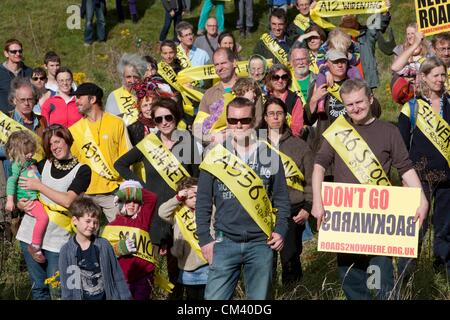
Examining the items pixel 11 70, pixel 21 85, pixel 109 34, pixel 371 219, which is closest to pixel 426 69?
pixel 371 219

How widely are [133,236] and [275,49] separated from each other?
5.63m

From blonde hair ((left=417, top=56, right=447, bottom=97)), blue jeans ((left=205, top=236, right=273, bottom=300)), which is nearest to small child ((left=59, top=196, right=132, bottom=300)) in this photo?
blue jeans ((left=205, top=236, right=273, bottom=300))

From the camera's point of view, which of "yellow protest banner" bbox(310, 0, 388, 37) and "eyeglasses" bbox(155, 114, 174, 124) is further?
"yellow protest banner" bbox(310, 0, 388, 37)

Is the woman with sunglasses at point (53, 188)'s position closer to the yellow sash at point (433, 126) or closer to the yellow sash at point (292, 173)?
the yellow sash at point (292, 173)

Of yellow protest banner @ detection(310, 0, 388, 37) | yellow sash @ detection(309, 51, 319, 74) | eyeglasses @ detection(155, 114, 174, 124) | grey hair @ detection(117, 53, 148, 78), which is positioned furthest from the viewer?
yellow protest banner @ detection(310, 0, 388, 37)

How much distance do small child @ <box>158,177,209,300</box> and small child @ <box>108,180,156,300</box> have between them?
0.30 metres

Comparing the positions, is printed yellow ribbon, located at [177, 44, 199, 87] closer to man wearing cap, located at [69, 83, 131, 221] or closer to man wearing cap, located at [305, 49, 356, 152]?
man wearing cap, located at [305, 49, 356, 152]

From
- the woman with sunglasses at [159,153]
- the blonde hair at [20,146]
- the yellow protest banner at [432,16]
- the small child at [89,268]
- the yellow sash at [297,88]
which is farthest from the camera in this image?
the yellow sash at [297,88]

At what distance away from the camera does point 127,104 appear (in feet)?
33.5

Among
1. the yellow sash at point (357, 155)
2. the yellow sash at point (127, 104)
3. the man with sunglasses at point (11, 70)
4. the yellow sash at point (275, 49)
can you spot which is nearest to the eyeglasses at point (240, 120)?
the yellow sash at point (357, 155)

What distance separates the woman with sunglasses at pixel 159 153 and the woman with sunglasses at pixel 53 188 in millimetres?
611

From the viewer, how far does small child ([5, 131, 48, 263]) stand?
7.72 metres

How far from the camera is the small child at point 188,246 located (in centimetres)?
760

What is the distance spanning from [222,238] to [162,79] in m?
4.50
